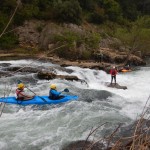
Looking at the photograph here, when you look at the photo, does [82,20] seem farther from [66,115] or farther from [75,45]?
[66,115]

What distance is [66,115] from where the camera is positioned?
959 cm

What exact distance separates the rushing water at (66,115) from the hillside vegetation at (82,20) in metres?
7.08

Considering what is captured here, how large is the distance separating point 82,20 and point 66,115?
19389 millimetres

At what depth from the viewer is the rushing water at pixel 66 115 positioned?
25.3 ft

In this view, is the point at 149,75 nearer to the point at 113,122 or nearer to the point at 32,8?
the point at 113,122

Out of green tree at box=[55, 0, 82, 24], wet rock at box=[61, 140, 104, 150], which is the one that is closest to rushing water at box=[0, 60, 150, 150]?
wet rock at box=[61, 140, 104, 150]

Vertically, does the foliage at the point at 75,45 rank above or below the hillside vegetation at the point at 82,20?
below

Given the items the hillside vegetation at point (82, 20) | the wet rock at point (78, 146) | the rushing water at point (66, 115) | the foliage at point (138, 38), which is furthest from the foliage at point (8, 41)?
the wet rock at point (78, 146)

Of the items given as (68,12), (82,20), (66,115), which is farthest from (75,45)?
(66,115)

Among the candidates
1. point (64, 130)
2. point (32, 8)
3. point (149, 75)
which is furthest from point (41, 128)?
point (32, 8)

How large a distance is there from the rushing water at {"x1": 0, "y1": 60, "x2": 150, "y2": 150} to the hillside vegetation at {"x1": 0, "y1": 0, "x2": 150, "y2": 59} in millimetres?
7078

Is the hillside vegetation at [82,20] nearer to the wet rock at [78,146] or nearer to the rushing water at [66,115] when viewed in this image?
the rushing water at [66,115]

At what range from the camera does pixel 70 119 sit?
922cm

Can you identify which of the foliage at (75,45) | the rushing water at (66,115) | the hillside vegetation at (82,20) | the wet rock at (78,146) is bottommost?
the wet rock at (78,146)
